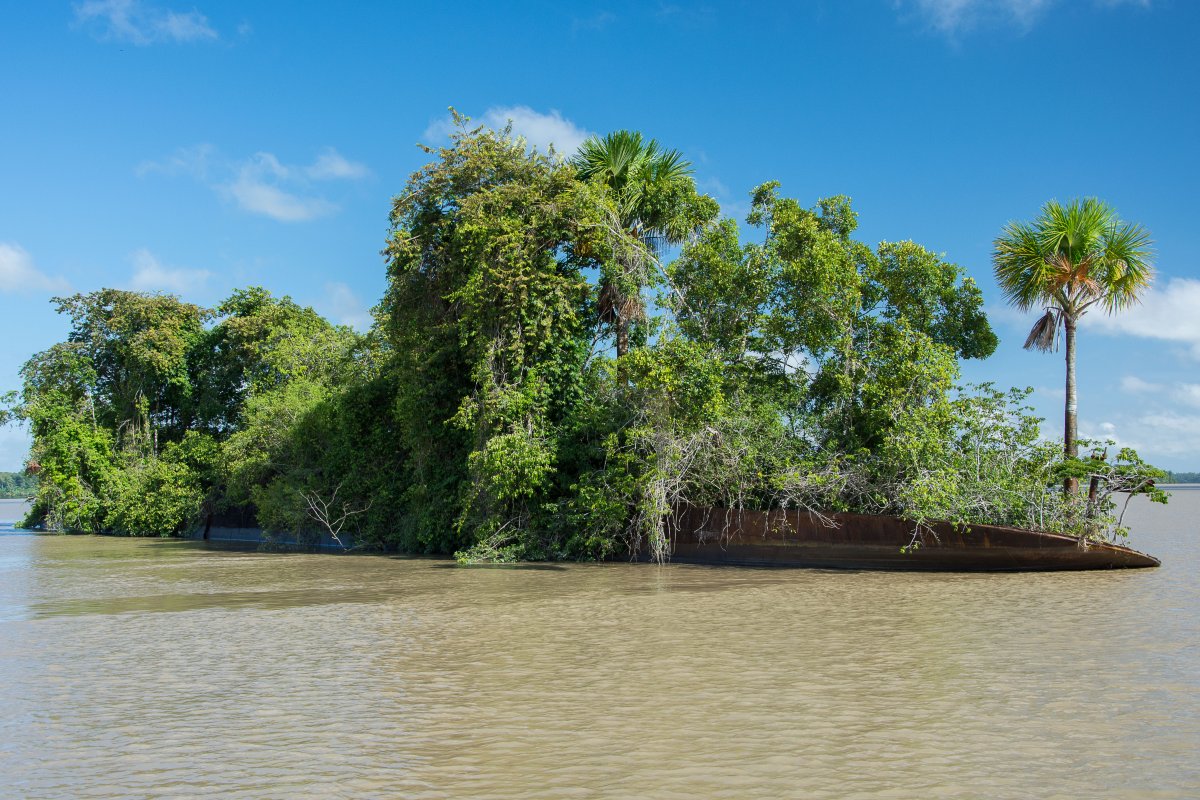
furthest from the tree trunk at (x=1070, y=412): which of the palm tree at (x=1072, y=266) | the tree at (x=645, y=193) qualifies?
the tree at (x=645, y=193)

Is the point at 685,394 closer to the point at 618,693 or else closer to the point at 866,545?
the point at 866,545

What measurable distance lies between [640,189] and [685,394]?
5697 millimetres

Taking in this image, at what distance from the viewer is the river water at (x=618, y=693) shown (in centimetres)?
507

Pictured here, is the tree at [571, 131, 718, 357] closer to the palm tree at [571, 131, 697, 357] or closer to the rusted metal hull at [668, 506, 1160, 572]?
the palm tree at [571, 131, 697, 357]

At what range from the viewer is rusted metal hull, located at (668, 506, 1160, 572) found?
15.0 meters

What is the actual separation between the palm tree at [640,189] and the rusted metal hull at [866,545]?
4894 millimetres

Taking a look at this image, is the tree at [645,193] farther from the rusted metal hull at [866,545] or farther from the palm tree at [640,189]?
the rusted metal hull at [866,545]

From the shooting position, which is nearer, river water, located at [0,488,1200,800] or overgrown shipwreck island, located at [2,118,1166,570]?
river water, located at [0,488,1200,800]

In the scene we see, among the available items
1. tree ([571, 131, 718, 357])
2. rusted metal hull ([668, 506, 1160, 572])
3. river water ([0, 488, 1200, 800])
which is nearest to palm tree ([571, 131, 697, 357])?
tree ([571, 131, 718, 357])

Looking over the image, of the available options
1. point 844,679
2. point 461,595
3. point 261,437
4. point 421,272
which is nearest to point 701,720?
point 844,679

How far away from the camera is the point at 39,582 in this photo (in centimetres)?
1673

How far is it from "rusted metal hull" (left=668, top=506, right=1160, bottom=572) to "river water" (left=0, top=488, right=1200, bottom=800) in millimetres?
1345

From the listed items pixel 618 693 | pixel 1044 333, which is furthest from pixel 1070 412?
pixel 618 693

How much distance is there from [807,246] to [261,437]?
1808 cm
